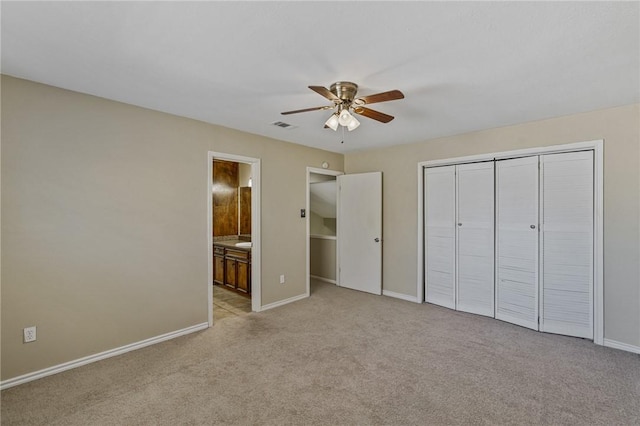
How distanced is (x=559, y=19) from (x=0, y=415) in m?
4.18

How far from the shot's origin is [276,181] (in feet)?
14.1

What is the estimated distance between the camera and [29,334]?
7.95 feet

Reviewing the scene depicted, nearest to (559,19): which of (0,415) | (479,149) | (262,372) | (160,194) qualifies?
(479,149)

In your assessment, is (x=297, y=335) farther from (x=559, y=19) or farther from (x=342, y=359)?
(x=559, y=19)

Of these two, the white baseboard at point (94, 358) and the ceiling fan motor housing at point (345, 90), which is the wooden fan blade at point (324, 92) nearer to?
the ceiling fan motor housing at point (345, 90)

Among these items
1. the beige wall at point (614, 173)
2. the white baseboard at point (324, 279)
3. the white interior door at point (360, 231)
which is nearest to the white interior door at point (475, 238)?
the beige wall at point (614, 173)

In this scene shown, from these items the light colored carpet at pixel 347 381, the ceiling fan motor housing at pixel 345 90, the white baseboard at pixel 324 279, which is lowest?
the light colored carpet at pixel 347 381

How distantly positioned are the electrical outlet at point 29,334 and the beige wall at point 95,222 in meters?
0.03

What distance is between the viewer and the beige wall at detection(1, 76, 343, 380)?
2381 mm

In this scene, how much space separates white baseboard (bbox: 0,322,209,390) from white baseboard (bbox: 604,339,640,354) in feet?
13.9

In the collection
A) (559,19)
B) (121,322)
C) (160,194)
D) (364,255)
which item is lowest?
(121,322)

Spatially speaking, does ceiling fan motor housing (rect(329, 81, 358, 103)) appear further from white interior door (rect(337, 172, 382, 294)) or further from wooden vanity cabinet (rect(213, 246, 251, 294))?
wooden vanity cabinet (rect(213, 246, 251, 294))

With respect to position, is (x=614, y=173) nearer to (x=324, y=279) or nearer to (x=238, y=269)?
(x=324, y=279)

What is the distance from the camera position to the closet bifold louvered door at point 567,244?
3180 mm
